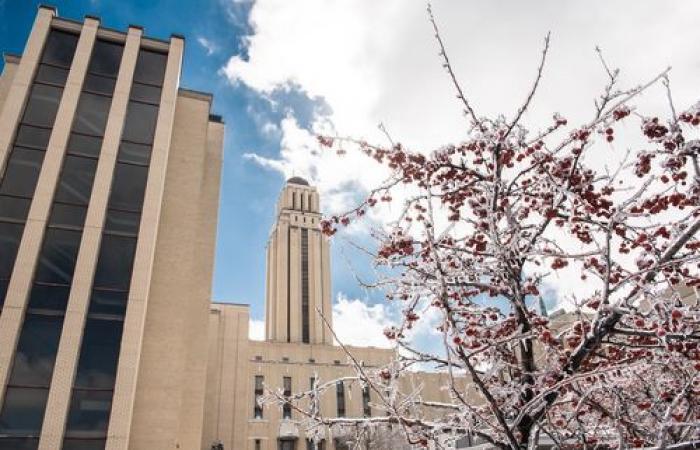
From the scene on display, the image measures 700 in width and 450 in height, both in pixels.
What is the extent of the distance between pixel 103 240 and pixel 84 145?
13.8 ft

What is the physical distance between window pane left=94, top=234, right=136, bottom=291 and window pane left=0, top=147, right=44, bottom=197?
3275mm

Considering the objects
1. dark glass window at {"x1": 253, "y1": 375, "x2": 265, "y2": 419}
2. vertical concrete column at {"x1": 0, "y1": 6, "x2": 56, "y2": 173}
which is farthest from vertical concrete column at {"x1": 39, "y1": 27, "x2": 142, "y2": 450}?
dark glass window at {"x1": 253, "y1": 375, "x2": 265, "y2": 419}

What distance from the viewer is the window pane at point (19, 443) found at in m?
12.8

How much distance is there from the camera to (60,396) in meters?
13.7

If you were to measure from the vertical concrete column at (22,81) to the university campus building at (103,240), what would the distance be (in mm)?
55

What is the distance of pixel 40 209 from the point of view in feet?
52.6

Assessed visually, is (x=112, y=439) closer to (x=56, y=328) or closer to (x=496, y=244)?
(x=56, y=328)

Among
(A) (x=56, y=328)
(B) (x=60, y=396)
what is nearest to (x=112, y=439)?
(B) (x=60, y=396)

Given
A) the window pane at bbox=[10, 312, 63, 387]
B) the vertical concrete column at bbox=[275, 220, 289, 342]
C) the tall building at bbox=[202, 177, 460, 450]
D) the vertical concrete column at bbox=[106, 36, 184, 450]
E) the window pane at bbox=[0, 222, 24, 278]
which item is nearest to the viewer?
the window pane at bbox=[10, 312, 63, 387]

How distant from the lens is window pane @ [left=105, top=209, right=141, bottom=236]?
16.8 m

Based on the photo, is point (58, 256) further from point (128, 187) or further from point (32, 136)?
point (32, 136)

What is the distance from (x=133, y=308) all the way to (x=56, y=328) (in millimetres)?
2263

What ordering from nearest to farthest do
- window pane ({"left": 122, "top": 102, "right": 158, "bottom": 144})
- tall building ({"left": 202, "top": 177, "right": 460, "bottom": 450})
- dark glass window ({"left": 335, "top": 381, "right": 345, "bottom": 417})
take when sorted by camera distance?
1. window pane ({"left": 122, "top": 102, "right": 158, "bottom": 144})
2. tall building ({"left": 202, "top": 177, "right": 460, "bottom": 450})
3. dark glass window ({"left": 335, "top": 381, "right": 345, "bottom": 417})

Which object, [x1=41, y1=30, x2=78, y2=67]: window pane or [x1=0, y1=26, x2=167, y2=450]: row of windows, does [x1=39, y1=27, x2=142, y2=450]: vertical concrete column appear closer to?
[x1=0, y1=26, x2=167, y2=450]: row of windows
